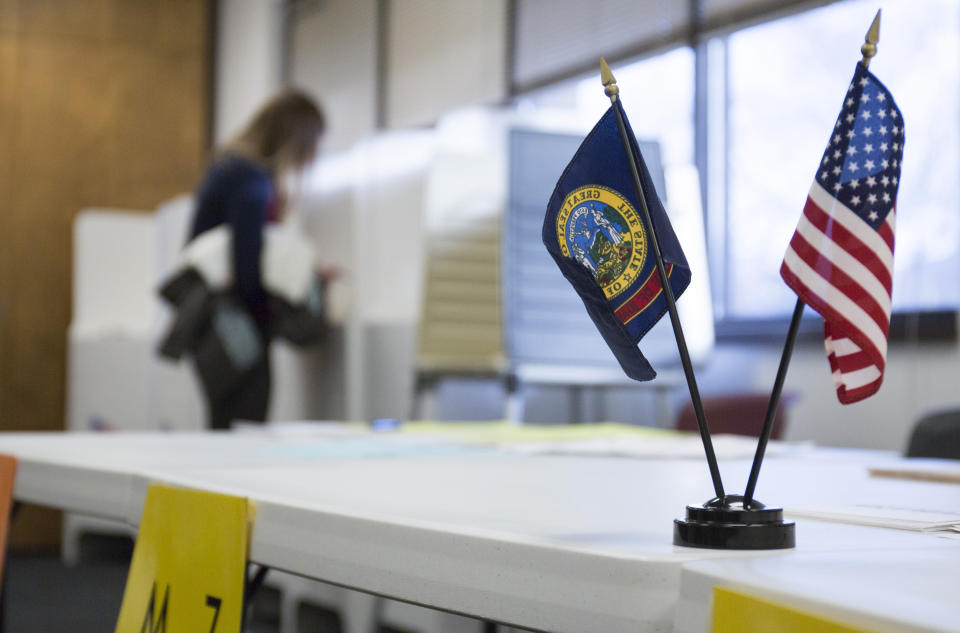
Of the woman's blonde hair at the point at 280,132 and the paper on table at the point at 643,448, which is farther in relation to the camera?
the woman's blonde hair at the point at 280,132

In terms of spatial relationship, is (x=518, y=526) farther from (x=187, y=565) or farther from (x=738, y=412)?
(x=738, y=412)

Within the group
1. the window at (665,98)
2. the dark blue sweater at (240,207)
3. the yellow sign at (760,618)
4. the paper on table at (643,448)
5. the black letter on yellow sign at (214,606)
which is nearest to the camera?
the yellow sign at (760,618)

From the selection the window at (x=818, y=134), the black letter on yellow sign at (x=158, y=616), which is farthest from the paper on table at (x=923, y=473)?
the window at (x=818, y=134)

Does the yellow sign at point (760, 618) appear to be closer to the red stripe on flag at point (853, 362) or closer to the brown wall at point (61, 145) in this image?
the red stripe on flag at point (853, 362)

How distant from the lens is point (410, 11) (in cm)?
468

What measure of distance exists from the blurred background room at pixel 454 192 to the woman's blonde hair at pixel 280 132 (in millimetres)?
325

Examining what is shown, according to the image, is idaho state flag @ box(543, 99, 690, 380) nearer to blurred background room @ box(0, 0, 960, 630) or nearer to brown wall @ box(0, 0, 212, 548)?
blurred background room @ box(0, 0, 960, 630)

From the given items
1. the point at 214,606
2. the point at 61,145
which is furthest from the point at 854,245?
the point at 61,145

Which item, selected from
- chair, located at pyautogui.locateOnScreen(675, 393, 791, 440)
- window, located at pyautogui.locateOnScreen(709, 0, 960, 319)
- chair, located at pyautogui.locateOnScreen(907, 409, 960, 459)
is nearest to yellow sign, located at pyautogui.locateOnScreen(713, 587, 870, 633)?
chair, located at pyautogui.locateOnScreen(907, 409, 960, 459)

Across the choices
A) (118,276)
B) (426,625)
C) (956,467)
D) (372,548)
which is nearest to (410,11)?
(118,276)

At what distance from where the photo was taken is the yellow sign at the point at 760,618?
0.37 m

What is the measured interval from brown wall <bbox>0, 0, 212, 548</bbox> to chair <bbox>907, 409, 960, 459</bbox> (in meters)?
4.87

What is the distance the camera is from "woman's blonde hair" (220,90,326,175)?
3.05 meters

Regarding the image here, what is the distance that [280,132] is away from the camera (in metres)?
3.07
